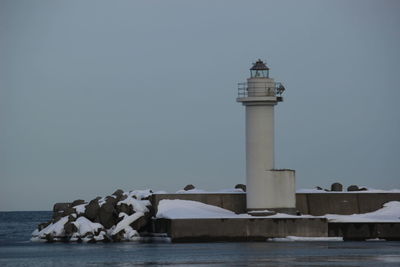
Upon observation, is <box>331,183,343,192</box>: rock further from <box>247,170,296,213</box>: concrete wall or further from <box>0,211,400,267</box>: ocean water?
<box>0,211,400,267</box>: ocean water

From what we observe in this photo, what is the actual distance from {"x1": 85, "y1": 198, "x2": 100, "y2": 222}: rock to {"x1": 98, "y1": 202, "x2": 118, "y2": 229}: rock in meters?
0.19

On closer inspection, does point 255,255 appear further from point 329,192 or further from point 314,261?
point 329,192

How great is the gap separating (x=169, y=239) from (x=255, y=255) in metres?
9.50

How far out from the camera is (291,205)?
164 feet

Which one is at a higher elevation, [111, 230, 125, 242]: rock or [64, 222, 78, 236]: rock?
[64, 222, 78, 236]: rock

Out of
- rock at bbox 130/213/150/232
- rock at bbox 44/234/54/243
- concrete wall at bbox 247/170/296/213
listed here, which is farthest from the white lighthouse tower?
rock at bbox 44/234/54/243

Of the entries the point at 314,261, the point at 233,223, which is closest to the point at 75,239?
the point at 233,223

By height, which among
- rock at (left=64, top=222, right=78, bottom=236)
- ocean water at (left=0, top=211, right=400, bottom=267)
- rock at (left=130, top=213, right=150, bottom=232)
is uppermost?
rock at (left=130, top=213, right=150, bottom=232)

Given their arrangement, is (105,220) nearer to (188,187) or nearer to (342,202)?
(188,187)

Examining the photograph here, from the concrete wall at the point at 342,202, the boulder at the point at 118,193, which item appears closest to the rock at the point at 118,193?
the boulder at the point at 118,193

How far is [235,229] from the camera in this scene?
48094 millimetres

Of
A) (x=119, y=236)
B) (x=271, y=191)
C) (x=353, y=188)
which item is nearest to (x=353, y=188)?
(x=353, y=188)

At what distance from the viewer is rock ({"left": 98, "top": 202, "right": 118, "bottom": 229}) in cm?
5331

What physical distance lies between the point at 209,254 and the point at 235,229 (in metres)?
6.46
